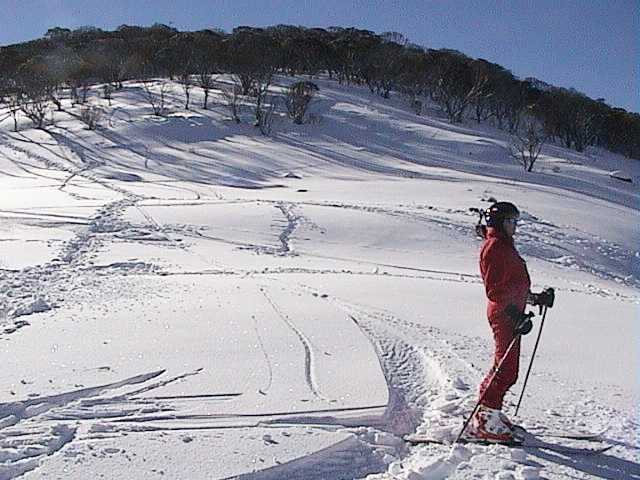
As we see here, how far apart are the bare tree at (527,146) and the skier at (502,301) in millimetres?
31946

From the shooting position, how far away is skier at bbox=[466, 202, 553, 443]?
372cm

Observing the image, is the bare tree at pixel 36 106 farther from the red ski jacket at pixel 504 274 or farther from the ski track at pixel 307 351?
the red ski jacket at pixel 504 274

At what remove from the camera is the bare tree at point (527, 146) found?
113 ft

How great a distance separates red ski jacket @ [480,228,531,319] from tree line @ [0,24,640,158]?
44.9m

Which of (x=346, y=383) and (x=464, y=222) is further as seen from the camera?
(x=464, y=222)

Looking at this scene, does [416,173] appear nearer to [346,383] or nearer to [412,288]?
[412,288]

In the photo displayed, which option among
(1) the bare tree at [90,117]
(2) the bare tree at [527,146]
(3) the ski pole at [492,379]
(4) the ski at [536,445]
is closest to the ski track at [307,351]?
(4) the ski at [536,445]

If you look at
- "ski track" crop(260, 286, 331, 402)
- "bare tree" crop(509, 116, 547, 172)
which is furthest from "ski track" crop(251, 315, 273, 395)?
"bare tree" crop(509, 116, 547, 172)

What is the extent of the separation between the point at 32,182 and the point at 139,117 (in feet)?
64.5

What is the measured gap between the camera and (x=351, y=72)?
5894 centimetres

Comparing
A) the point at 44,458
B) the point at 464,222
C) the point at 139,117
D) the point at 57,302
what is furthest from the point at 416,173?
the point at 44,458

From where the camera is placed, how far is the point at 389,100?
5291 cm

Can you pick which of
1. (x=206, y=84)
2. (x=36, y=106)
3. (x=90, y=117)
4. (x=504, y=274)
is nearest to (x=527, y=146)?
(x=206, y=84)

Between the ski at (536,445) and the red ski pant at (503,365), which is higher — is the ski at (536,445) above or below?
below
